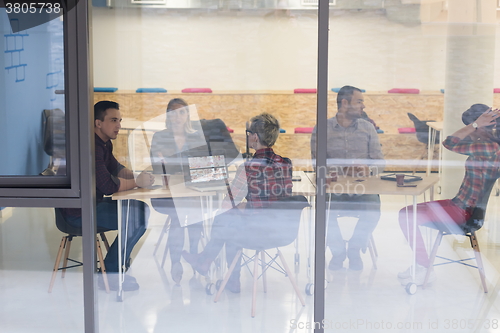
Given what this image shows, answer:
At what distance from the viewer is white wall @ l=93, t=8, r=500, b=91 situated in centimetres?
264

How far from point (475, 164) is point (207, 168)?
1.37m

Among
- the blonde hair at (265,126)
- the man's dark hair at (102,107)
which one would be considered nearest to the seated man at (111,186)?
the man's dark hair at (102,107)

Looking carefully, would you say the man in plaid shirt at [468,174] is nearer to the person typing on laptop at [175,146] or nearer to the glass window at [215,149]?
the glass window at [215,149]

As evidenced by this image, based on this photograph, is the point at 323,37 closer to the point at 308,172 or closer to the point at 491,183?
the point at 308,172

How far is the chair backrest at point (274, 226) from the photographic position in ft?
9.02

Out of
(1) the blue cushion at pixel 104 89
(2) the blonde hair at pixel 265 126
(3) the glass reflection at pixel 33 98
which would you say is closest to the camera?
(3) the glass reflection at pixel 33 98

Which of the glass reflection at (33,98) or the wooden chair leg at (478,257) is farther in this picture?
the wooden chair leg at (478,257)

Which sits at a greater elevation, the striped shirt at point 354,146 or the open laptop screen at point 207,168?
the striped shirt at point 354,146

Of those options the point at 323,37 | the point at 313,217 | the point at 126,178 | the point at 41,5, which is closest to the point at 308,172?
the point at 313,217

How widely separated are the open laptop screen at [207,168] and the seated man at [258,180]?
84 millimetres

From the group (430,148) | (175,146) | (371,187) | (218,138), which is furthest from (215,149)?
(430,148)

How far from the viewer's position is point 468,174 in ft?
9.16

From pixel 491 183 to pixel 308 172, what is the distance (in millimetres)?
965

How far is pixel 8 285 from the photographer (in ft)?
9.82
